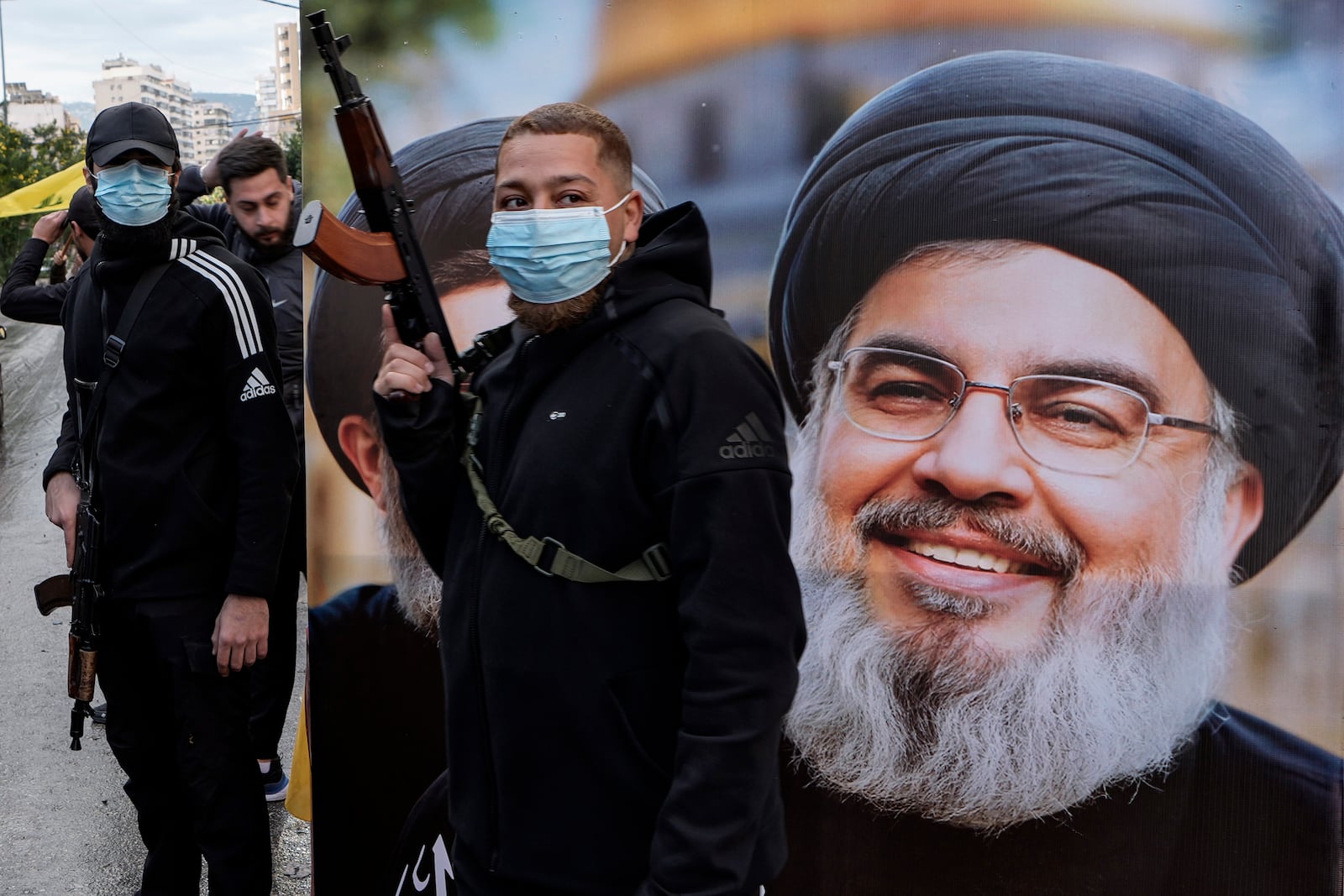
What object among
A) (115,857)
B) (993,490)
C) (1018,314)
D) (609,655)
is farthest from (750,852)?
(115,857)

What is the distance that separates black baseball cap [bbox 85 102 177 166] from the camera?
9.22ft

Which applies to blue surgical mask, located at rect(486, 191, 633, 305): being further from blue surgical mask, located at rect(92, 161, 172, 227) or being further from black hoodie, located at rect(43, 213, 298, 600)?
blue surgical mask, located at rect(92, 161, 172, 227)

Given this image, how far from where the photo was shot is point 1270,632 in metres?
2.15

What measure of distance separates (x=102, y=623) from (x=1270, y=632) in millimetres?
2657

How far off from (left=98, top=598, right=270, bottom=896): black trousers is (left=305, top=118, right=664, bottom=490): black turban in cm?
64

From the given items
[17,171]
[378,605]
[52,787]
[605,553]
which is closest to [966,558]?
[605,553]

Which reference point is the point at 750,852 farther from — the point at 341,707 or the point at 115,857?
the point at 115,857

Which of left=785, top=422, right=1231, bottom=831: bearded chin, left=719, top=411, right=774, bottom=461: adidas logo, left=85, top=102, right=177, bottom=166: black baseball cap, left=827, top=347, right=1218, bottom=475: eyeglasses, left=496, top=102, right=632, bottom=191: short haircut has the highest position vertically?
left=496, top=102, right=632, bottom=191: short haircut

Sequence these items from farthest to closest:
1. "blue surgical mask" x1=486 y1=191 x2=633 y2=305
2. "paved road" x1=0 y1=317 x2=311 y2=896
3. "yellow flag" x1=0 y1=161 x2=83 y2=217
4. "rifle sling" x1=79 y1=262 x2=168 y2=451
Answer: "yellow flag" x1=0 y1=161 x2=83 y2=217
"paved road" x1=0 y1=317 x2=311 y2=896
"rifle sling" x1=79 y1=262 x2=168 y2=451
"blue surgical mask" x1=486 y1=191 x2=633 y2=305

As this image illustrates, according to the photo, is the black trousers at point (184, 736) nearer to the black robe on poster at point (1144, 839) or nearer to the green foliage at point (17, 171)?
the black robe on poster at point (1144, 839)

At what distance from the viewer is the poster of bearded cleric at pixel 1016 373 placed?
2.09 m

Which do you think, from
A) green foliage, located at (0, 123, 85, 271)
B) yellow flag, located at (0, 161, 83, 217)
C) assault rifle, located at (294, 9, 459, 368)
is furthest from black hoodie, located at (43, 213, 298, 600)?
green foliage, located at (0, 123, 85, 271)

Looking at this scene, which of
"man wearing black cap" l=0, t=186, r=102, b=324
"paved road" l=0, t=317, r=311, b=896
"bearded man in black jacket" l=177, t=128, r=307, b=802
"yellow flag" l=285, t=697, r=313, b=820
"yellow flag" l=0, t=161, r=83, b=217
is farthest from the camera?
"yellow flag" l=0, t=161, r=83, b=217

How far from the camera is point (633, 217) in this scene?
73.5 inches
